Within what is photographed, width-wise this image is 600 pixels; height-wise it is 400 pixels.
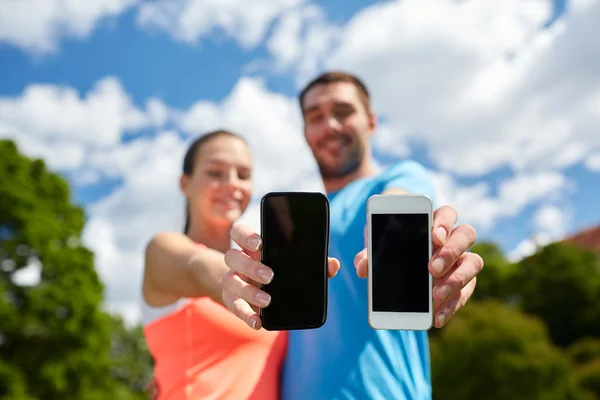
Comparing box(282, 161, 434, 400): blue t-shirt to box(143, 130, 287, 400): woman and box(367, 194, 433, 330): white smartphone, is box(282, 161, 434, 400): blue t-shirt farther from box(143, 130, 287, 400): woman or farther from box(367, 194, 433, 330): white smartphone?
box(367, 194, 433, 330): white smartphone

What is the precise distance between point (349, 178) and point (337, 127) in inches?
13.9

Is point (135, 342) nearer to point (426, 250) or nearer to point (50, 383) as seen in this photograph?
point (50, 383)

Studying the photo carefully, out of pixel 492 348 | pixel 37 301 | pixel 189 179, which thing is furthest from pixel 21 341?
pixel 492 348

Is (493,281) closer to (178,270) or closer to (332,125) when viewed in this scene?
(332,125)

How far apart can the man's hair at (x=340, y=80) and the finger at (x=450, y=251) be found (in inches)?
83.1

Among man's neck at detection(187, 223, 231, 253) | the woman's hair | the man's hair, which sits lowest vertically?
man's neck at detection(187, 223, 231, 253)

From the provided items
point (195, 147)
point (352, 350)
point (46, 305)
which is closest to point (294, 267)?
point (352, 350)

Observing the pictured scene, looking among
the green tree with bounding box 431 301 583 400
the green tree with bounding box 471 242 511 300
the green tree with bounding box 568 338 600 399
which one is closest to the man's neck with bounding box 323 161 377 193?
the green tree with bounding box 431 301 583 400

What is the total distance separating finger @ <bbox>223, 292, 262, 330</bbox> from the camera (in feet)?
7.43

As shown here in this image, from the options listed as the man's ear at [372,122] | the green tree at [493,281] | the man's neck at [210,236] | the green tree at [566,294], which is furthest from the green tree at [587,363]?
the man's neck at [210,236]

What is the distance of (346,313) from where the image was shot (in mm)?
3057

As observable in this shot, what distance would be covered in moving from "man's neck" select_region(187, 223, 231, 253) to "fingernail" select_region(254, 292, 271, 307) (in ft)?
5.32

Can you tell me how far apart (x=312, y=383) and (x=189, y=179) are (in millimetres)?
1637

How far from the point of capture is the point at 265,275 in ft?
7.29
